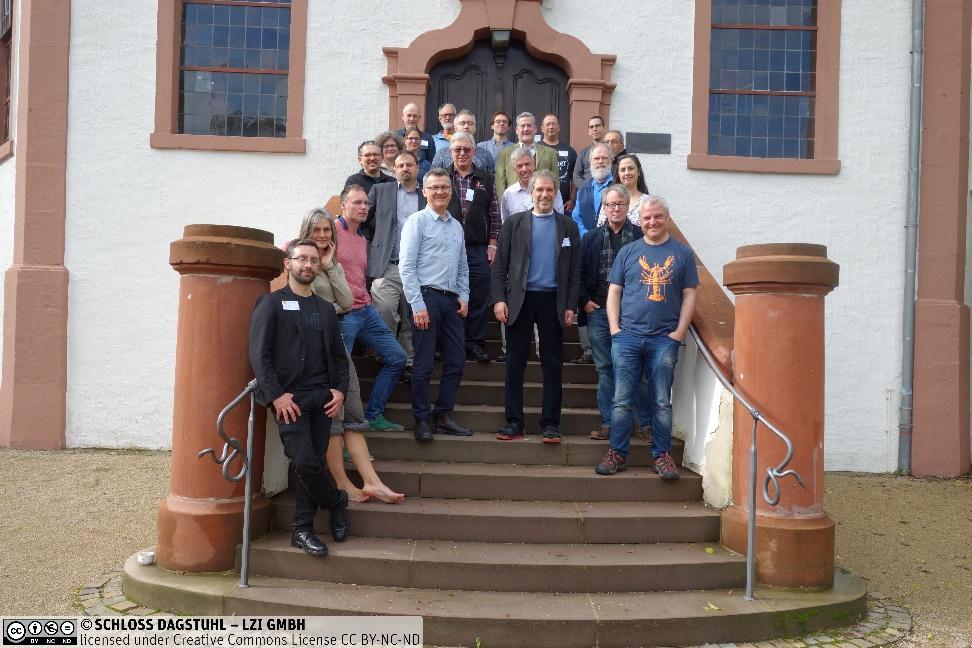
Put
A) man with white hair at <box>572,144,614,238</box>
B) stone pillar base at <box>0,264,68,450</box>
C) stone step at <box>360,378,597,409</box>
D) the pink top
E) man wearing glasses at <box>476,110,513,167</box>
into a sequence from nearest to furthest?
the pink top, stone step at <box>360,378,597,409</box>, man with white hair at <box>572,144,614,238</box>, man wearing glasses at <box>476,110,513,167</box>, stone pillar base at <box>0,264,68,450</box>

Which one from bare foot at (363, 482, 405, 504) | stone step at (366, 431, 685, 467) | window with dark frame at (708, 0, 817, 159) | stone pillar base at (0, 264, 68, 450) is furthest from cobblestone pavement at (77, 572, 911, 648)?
window with dark frame at (708, 0, 817, 159)

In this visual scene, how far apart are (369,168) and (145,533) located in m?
3.17

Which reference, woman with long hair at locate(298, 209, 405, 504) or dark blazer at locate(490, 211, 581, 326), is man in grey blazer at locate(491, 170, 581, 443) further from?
woman with long hair at locate(298, 209, 405, 504)

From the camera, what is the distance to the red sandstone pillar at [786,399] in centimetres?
470

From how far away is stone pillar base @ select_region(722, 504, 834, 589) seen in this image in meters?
4.66

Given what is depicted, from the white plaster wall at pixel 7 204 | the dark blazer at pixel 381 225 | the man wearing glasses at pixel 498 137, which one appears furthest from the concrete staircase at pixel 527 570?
the white plaster wall at pixel 7 204

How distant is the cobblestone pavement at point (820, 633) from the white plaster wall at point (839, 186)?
4332mm

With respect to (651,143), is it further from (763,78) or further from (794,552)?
(794,552)

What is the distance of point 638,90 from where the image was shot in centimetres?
908

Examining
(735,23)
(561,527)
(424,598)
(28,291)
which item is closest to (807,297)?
(561,527)

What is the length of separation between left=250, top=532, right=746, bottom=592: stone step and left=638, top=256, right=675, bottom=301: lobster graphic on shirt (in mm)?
1573

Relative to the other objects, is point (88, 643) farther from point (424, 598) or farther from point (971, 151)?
point (971, 151)

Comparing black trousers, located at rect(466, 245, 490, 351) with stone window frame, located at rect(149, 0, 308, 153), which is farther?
stone window frame, located at rect(149, 0, 308, 153)

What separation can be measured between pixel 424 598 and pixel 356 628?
0.41 m
